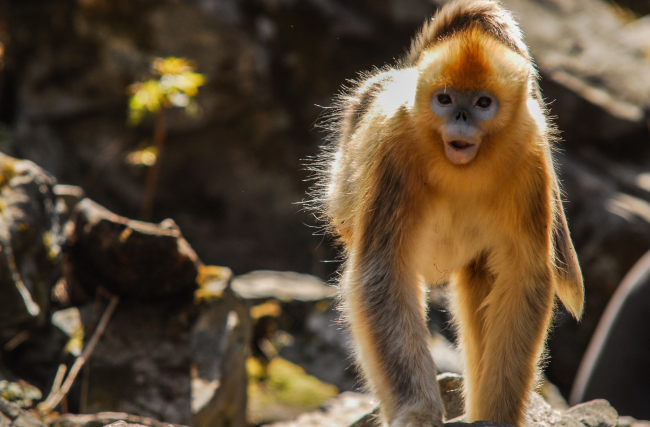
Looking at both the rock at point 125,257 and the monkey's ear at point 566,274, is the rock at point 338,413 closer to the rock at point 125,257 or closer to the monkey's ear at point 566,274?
the rock at point 125,257

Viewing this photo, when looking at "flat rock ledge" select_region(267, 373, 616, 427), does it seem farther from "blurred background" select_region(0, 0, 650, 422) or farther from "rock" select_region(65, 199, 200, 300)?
"blurred background" select_region(0, 0, 650, 422)

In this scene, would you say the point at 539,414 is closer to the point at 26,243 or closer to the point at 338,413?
the point at 338,413

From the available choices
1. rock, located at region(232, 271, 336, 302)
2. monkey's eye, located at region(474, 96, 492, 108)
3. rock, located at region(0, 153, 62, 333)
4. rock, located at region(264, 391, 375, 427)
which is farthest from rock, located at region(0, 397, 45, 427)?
rock, located at region(232, 271, 336, 302)

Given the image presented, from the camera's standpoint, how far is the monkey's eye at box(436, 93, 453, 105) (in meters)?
2.63

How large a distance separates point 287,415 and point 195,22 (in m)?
5.51

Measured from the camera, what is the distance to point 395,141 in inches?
114

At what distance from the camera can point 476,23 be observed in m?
3.04

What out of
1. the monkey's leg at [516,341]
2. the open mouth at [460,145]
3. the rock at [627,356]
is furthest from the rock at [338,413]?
the open mouth at [460,145]

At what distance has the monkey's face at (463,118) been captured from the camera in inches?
100

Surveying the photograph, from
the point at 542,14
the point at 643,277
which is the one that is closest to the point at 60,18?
the point at 542,14

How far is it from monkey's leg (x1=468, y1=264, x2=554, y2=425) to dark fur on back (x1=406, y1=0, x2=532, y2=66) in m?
1.15

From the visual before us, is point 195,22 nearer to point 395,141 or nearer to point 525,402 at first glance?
point 395,141

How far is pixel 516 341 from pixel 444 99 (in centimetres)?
120

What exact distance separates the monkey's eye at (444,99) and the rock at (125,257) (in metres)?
2.56
